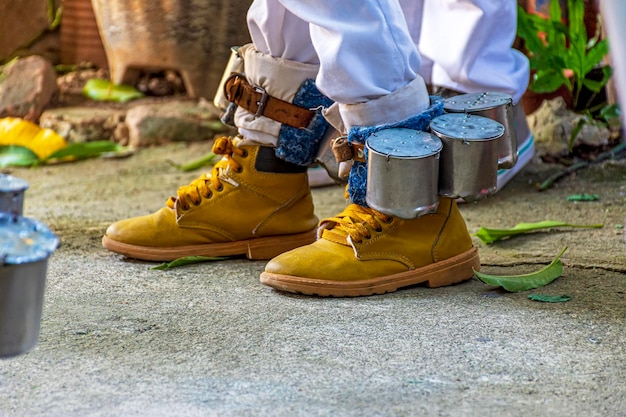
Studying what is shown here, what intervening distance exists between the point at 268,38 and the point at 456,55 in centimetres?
56

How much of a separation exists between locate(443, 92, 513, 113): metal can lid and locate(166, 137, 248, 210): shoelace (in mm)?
391

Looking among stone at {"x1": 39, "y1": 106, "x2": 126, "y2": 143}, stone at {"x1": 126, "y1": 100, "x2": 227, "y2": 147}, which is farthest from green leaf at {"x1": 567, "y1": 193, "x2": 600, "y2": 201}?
stone at {"x1": 39, "y1": 106, "x2": 126, "y2": 143}

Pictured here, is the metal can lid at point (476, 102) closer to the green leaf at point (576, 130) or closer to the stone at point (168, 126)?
the green leaf at point (576, 130)

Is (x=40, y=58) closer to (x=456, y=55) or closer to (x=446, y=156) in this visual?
(x=456, y=55)

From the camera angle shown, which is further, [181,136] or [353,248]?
[181,136]

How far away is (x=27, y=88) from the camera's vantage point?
10.00 feet

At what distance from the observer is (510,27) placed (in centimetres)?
193

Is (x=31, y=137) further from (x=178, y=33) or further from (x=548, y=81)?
(x=548, y=81)

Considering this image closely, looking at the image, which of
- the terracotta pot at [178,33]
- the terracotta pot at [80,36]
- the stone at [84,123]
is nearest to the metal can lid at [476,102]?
the terracotta pot at [178,33]

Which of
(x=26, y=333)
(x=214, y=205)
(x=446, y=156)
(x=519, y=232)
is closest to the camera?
A: (x=26, y=333)

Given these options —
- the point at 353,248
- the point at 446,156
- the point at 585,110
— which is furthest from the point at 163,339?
the point at 585,110

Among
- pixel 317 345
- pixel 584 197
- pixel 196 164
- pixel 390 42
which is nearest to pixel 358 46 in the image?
pixel 390 42

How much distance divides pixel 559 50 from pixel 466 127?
1.09m

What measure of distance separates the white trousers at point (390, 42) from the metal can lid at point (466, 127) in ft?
0.28
